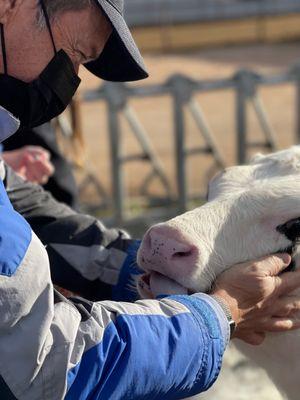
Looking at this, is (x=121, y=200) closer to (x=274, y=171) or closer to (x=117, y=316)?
(x=274, y=171)

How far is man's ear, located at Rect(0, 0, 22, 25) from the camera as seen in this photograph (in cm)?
214

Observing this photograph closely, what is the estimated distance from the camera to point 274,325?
2.59 meters

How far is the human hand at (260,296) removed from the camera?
2.41m

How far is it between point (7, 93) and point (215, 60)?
1979cm

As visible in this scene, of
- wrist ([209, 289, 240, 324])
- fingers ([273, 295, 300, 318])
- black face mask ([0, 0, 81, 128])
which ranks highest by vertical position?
black face mask ([0, 0, 81, 128])

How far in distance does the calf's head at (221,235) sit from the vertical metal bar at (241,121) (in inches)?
198

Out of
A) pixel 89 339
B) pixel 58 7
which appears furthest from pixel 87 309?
pixel 58 7

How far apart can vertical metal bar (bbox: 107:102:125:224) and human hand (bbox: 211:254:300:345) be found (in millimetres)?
4894

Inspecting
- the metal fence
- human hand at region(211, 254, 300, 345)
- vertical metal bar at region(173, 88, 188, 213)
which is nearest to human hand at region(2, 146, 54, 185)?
human hand at region(211, 254, 300, 345)

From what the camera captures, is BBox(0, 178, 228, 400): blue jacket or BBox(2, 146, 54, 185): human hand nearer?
BBox(0, 178, 228, 400): blue jacket

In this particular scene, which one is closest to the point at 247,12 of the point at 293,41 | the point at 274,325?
the point at 293,41

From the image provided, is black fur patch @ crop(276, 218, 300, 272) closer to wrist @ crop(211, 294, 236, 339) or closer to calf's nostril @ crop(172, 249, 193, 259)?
calf's nostril @ crop(172, 249, 193, 259)

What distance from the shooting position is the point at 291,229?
8.80 ft

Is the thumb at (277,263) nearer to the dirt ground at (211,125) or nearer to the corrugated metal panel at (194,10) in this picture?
the dirt ground at (211,125)
